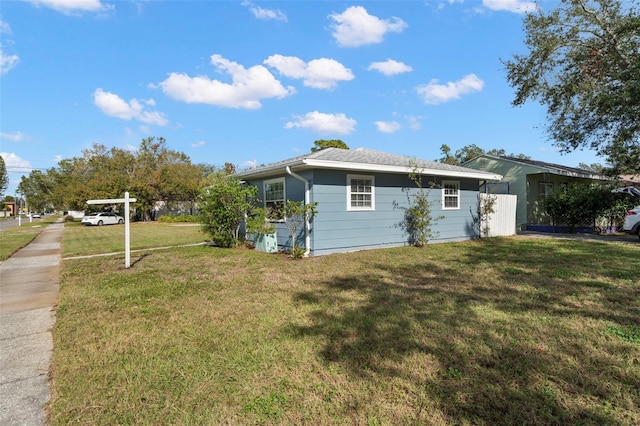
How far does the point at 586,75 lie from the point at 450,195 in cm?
929

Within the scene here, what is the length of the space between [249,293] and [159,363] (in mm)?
2328

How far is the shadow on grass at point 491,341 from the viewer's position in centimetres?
232

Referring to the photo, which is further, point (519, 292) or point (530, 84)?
point (530, 84)

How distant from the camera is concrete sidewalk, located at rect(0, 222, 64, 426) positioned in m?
2.38

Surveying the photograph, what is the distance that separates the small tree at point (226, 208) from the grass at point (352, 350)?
4358mm

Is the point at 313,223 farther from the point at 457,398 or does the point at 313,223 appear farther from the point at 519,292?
the point at 457,398

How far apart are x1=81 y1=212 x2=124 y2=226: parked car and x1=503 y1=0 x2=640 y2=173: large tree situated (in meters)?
32.9

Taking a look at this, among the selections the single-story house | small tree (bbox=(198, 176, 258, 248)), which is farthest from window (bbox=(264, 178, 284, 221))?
small tree (bbox=(198, 176, 258, 248))

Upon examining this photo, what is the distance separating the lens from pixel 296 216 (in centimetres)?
945

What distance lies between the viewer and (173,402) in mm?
2379

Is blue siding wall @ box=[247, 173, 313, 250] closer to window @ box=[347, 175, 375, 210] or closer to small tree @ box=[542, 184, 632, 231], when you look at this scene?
window @ box=[347, 175, 375, 210]

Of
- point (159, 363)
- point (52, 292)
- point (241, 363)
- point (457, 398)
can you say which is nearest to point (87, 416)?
point (159, 363)

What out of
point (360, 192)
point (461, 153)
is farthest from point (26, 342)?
point (461, 153)

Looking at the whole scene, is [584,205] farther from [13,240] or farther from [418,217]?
[13,240]
